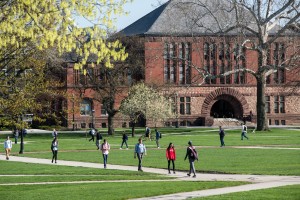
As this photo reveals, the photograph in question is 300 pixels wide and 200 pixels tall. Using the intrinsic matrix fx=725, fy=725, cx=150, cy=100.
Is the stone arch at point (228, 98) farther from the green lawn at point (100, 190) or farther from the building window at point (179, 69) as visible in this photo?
the green lawn at point (100, 190)

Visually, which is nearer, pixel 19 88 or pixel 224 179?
pixel 224 179

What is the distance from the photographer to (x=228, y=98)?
103 m

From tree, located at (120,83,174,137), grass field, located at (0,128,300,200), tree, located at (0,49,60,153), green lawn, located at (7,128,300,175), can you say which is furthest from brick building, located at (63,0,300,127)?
tree, located at (0,49,60,153)

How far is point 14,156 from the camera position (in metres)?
51.3

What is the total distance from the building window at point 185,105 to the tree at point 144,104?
47.1ft

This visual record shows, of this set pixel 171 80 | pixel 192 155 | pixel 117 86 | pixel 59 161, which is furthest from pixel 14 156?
pixel 171 80

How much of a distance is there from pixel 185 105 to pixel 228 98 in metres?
6.41

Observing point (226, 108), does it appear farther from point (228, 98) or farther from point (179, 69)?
point (179, 69)

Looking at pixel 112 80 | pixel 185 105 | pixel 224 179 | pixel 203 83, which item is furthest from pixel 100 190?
pixel 185 105

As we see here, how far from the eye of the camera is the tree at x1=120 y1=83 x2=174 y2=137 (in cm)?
8200

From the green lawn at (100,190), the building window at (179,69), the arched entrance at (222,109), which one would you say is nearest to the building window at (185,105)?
the building window at (179,69)

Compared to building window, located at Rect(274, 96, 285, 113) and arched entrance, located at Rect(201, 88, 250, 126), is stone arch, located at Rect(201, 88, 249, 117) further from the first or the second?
building window, located at Rect(274, 96, 285, 113)

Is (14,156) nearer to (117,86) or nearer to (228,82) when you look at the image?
(117,86)

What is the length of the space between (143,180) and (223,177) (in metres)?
3.76
